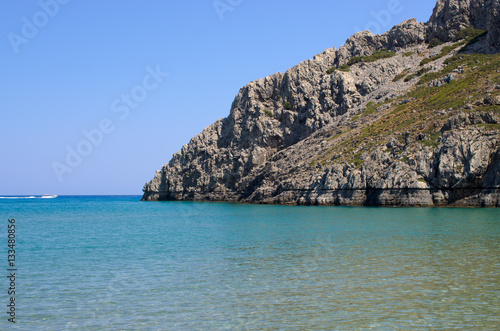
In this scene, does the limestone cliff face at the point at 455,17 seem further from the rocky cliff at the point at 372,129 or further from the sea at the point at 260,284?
the sea at the point at 260,284

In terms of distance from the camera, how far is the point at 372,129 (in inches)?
4424

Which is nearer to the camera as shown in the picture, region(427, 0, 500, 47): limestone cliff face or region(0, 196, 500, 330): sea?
region(0, 196, 500, 330): sea

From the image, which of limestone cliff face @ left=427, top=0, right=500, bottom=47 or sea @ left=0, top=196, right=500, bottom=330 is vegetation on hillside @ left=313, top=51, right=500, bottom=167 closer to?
limestone cliff face @ left=427, top=0, right=500, bottom=47

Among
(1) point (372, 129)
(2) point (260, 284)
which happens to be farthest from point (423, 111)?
(2) point (260, 284)

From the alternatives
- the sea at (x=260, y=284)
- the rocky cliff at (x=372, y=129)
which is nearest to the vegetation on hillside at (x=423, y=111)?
the rocky cliff at (x=372, y=129)

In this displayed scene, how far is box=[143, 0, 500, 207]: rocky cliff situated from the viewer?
82562 mm

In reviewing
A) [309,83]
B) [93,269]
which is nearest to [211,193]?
[309,83]

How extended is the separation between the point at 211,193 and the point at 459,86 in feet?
272

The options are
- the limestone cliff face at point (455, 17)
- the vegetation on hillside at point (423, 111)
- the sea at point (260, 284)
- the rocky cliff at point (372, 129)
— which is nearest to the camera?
the sea at point (260, 284)

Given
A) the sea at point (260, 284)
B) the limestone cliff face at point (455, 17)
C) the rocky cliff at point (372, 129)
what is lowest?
the sea at point (260, 284)

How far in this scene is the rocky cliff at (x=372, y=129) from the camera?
82.6 m

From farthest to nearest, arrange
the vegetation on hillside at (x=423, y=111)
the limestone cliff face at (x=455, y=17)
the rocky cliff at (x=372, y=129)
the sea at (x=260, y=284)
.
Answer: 1. the limestone cliff face at (x=455, y=17)
2. the vegetation on hillside at (x=423, y=111)
3. the rocky cliff at (x=372, y=129)
4. the sea at (x=260, y=284)

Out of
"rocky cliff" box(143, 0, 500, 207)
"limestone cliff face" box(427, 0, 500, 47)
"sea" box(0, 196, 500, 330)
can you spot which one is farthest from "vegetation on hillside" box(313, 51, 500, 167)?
"sea" box(0, 196, 500, 330)

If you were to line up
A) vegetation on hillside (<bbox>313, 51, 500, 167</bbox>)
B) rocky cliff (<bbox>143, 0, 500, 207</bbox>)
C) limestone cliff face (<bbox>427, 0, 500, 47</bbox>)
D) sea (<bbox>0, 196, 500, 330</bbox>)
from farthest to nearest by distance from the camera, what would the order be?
1. limestone cliff face (<bbox>427, 0, 500, 47</bbox>)
2. vegetation on hillside (<bbox>313, 51, 500, 167</bbox>)
3. rocky cliff (<bbox>143, 0, 500, 207</bbox>)
4. sea (<bbox>0, 196, 500, 330</bbox>)
